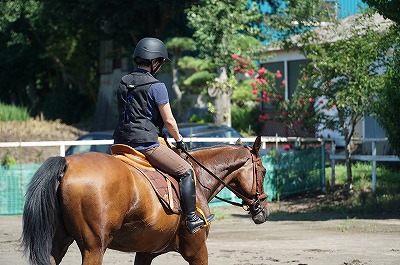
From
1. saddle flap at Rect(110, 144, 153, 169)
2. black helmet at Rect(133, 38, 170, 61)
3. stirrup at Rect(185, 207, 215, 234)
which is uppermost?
black helmet at Rect(133, 38, 170, 61)

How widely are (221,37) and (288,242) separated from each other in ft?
34.0

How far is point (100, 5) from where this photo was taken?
94.3 ft

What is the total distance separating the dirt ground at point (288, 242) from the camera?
36.9 feet

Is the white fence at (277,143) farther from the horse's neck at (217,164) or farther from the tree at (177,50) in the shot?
the horse's neck at (217,164)

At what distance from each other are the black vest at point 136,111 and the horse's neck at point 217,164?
3.05 ft

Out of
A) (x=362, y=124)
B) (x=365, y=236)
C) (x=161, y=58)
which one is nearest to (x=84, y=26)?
→ (x=362, y=124)

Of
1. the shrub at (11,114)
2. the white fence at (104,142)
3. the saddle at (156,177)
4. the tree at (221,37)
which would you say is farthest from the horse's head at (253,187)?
the shrub at (11,114)

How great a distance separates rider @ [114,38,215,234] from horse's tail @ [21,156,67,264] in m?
1.05

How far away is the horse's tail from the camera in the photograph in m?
7.02

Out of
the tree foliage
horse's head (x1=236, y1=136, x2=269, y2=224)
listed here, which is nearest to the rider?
horse's head (x1=236, y1=136, x2=269, y2=224)

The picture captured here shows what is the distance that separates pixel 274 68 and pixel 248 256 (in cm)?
1713

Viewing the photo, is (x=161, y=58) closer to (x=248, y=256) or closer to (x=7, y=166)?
(x=248, y=256)

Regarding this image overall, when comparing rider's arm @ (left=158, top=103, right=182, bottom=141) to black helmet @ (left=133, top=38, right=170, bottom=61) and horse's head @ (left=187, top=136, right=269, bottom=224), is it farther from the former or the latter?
horse's head @ (left=187, top=136, right=269, bottom=224)

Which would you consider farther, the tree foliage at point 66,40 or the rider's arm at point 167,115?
the tree foliage at point 66,40
